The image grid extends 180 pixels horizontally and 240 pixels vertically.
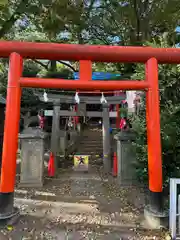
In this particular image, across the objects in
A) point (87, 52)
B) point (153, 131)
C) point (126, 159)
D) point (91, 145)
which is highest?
point (87, 52)

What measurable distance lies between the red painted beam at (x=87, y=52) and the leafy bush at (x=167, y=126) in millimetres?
1192

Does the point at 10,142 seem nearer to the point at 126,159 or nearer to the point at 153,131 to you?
the point at 153,131

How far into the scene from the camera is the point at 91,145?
1323cm

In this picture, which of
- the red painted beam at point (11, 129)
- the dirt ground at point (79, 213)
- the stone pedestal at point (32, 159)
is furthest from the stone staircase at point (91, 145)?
the red painted beam at point (11, 129)

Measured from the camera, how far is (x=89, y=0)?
10.2 m

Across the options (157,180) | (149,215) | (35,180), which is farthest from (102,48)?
(35,180)

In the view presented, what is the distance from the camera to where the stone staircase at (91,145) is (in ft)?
40.1

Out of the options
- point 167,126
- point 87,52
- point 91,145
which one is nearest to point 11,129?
point 87,52

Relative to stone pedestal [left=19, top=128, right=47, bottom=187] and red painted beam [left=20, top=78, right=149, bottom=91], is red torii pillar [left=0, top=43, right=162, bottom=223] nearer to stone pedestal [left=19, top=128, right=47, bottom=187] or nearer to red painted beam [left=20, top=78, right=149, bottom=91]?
red painted beam [left=20, top=78, right=149, bottom=91]

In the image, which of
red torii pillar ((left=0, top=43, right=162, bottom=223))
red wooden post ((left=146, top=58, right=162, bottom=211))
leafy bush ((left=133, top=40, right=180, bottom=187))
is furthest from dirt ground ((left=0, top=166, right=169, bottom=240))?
leafy bush ((left=133, top=40, right=180, bottom=187))

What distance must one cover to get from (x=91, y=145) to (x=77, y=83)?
374 inches

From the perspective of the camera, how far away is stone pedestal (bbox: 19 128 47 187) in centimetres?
630

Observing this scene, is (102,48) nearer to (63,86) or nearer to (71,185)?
(63,86)

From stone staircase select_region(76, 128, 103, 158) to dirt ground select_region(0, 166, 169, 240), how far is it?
5.25m
